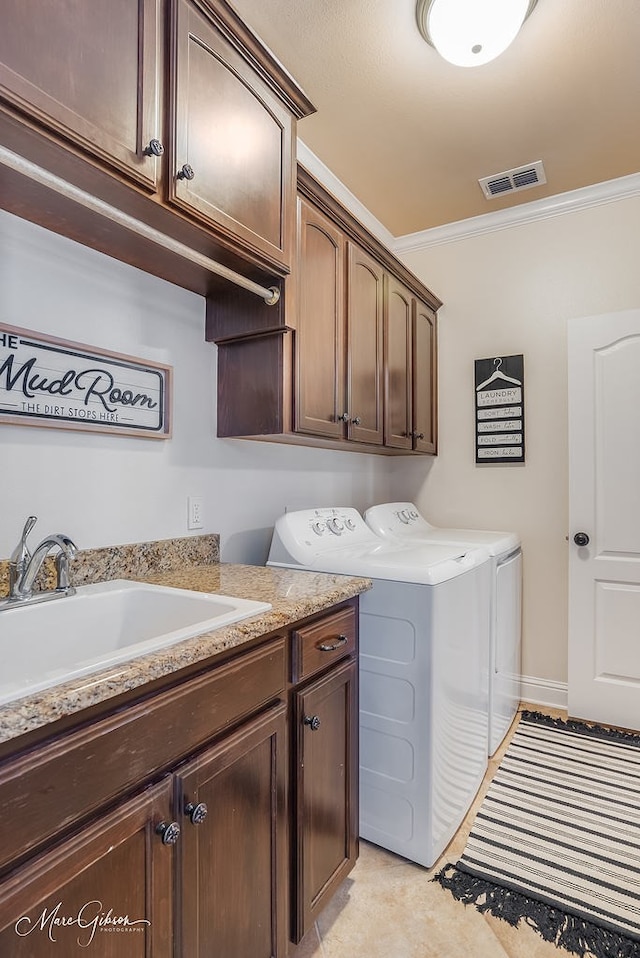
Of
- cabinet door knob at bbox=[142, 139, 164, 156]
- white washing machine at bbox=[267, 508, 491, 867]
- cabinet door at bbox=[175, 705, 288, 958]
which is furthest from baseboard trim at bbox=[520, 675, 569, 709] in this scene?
cabinet door knob at bbox=[142, 139, 164, 156]

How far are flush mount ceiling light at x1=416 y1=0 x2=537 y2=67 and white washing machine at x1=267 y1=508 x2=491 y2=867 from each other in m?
1.71

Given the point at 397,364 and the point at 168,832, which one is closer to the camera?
the point at 168,832

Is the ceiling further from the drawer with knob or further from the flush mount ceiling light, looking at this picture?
the drawer with knob

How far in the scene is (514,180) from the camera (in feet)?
8.70

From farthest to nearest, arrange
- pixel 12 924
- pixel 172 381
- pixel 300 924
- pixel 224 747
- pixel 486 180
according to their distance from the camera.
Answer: pixel 486 180 → pixel 172 381 → pixel 300 924 → pixel 224 747 → pixel 12 924

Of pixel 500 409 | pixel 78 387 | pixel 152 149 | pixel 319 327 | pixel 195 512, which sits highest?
pixel 152 149

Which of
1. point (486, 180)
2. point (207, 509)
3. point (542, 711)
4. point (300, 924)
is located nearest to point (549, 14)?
point (486, 180)

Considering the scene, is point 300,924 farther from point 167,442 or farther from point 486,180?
point 486,180

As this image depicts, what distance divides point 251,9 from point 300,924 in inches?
104

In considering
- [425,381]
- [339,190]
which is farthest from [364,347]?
[339,190]

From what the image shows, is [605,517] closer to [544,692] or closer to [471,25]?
[544,692]

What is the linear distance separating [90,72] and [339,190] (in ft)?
5.99

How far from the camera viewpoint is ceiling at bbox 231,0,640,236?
1.73 m

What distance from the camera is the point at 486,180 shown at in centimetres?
265
